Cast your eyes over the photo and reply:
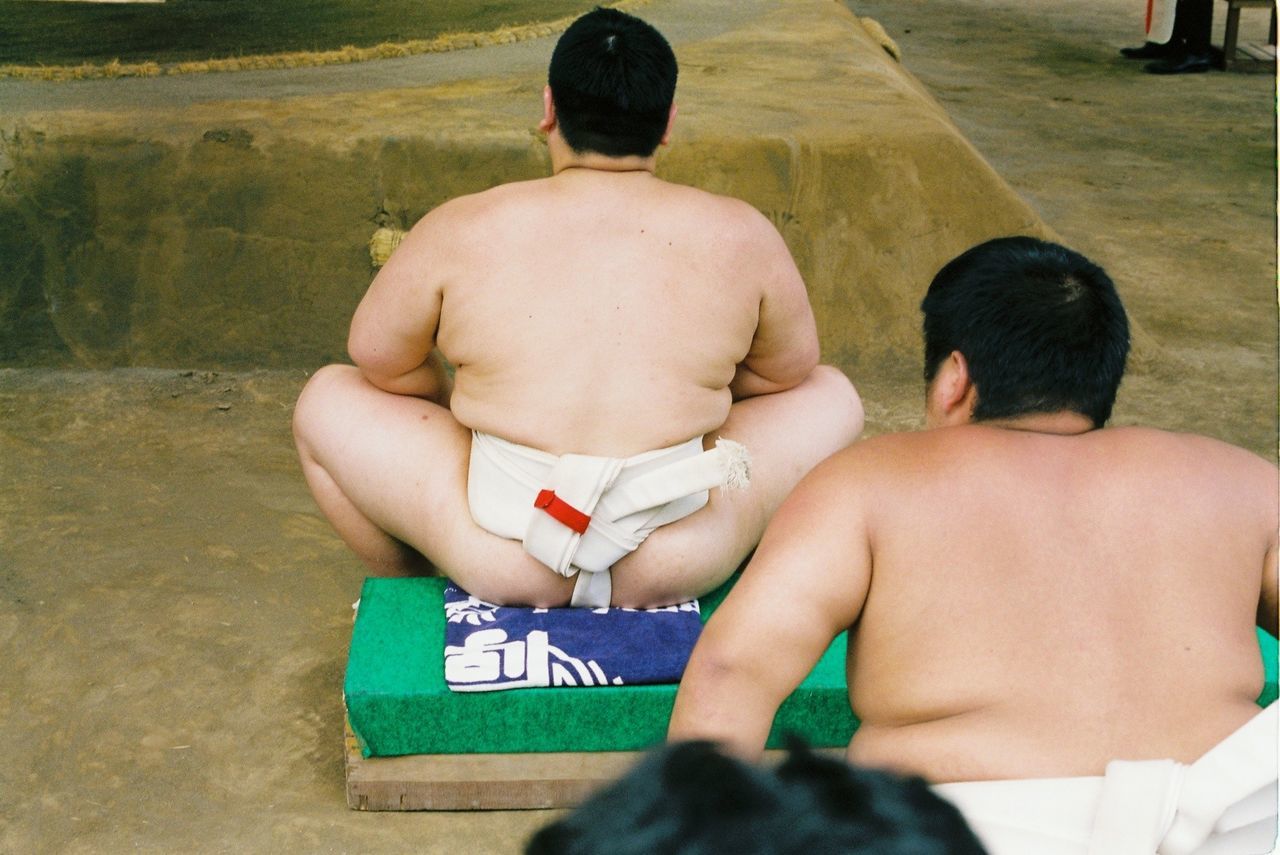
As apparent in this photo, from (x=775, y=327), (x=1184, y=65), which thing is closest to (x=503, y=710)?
(x=775, y=327)

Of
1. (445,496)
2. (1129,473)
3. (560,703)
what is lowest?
(560,703)

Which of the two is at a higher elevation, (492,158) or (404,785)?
(492,158)

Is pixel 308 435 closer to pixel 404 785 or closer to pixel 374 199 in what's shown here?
pixel 404 785

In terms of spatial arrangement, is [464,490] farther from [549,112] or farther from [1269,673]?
[1269,673]

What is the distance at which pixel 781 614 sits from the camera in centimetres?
132

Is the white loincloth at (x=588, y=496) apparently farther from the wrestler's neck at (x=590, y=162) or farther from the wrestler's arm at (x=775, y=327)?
the wrestler's neck at (x=590, y=162)

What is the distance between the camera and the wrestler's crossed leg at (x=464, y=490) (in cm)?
207

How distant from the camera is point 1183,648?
1.23m

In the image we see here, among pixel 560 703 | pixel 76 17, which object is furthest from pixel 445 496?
pixel 76 17

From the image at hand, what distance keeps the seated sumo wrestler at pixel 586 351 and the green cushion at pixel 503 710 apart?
170mm

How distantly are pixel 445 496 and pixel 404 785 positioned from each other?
1.36 ft

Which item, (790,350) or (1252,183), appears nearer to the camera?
(790,350)

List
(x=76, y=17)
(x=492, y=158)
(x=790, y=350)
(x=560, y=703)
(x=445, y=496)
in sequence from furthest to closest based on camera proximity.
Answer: (x=76, y=17) → (x=492, y=158) → (x=790, y=350) → (x=445, y=496) → (x=560, y=703)

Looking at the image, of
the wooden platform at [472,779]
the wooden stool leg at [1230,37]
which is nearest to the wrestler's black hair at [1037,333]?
the wooden platform at [472,779]
